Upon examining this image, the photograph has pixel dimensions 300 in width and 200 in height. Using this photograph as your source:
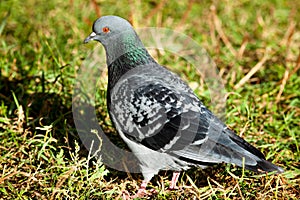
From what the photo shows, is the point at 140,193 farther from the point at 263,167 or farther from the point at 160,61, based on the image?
the point at 160,61

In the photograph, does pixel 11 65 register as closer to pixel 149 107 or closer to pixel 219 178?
pixel 149 107

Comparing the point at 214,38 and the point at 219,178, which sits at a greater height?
the point at 214,38

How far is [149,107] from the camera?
14.2ft

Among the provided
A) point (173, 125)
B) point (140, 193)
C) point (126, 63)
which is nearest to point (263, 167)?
point (173, 125)

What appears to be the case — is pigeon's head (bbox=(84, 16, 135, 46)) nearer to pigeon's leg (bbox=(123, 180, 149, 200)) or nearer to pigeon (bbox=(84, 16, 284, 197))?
pigeon (bbox=(84, 16, 284, 197))

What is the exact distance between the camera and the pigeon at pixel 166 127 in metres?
4.19

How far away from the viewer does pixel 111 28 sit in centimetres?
474

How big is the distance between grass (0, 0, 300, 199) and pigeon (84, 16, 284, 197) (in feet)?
0.98

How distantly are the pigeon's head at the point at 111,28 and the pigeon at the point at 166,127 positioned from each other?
271 mm

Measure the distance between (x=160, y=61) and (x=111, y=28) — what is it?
82.6 inches

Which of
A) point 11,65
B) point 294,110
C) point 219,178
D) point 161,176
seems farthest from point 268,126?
point 11,65

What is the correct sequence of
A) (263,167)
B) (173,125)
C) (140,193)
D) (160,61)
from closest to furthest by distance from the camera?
(263,167) → (173,125) → (140,193) → (160,61)

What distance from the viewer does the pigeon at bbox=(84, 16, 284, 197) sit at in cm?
419

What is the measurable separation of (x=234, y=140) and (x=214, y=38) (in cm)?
332
